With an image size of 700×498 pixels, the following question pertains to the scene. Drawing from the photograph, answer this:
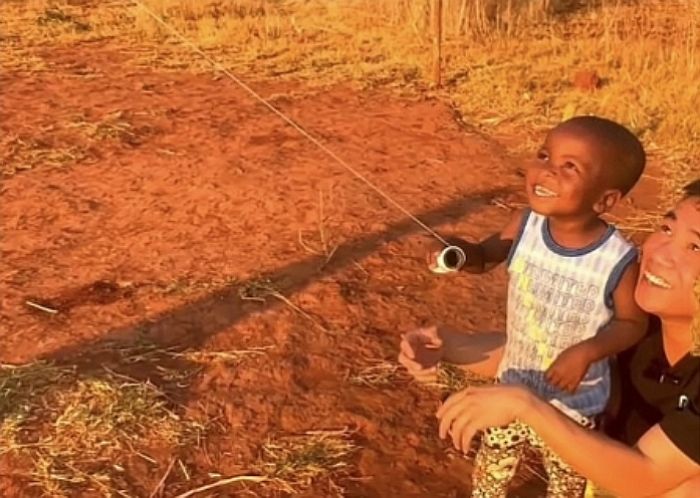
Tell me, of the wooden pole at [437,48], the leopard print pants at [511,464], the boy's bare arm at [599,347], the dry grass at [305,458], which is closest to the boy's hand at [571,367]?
the boy's bare arm at [599,347]

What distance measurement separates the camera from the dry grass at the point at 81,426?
306cm

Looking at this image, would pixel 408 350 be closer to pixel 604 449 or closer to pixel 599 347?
pixel 599 347

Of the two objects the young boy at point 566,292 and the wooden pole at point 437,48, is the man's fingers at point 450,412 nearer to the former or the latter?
the young boy at point 566,292

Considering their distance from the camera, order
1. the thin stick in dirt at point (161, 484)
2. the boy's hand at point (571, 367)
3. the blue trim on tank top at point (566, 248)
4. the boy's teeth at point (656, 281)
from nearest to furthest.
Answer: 1. the boy's teeth at point (656, 281)
2. the boy's hand at point (571, 367)
3. the blue trim on tank top at point (566, 248)
4. the thin stick in dirt at point (161, 484)

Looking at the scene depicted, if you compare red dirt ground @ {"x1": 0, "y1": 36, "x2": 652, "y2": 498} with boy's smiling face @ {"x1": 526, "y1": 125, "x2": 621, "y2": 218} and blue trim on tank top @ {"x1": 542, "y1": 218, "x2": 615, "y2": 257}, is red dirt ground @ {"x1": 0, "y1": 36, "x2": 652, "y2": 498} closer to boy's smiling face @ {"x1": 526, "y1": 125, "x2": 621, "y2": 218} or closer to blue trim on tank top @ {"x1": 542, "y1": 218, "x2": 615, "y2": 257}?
blue trim on tank top @ {"x1": 542, "y1": 218, "x2": 615, "y2": 257}

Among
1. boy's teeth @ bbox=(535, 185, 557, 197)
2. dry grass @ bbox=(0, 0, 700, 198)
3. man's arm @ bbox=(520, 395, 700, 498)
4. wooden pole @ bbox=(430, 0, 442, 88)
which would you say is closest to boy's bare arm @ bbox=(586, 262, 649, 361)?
boy's teeth @ bbox=(535, 185, 557, 197)

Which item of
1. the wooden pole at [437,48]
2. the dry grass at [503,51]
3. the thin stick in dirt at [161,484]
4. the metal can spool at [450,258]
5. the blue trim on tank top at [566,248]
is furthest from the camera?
the wooden pole at [437,48]

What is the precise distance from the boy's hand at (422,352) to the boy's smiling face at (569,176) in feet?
1.27

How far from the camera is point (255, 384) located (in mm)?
3564

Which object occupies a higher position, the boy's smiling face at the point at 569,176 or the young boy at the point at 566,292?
the boy's smiling face at the point at 569,176

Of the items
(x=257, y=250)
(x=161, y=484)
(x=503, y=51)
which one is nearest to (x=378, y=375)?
(x=161, y=484)

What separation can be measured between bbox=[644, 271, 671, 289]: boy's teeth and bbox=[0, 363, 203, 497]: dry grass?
1.71m

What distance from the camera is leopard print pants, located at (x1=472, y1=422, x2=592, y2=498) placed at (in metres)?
2.34

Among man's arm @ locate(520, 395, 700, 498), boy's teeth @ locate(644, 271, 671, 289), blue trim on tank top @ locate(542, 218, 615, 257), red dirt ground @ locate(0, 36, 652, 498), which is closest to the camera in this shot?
man's arm @ locate(520, 395, 700, 498)
